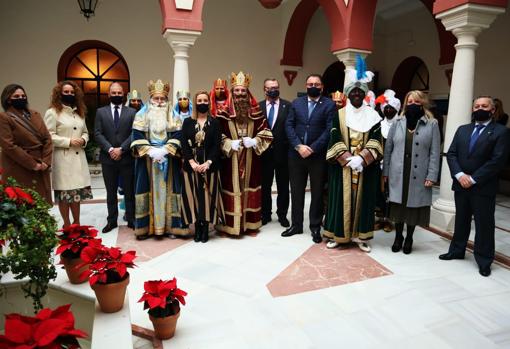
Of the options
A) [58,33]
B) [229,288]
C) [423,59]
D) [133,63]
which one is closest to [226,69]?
[133,63]

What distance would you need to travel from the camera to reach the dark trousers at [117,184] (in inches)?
184

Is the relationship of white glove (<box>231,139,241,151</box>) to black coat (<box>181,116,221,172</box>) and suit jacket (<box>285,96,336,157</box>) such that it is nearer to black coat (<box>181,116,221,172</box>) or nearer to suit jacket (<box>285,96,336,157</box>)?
black coat (<box>181,116,221,172</box>)

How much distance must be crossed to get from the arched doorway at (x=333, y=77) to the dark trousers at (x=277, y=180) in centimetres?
647

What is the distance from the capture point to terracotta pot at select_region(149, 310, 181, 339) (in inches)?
101

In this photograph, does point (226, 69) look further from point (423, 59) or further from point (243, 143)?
point (243, 143)

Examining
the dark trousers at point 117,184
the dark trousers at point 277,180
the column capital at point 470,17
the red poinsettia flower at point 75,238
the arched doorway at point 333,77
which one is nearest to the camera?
the red poinsettia flower at point 75,238

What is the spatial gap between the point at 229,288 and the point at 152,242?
57.1 inches

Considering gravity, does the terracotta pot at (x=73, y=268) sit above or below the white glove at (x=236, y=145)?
below

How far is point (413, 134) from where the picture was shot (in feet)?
13.4

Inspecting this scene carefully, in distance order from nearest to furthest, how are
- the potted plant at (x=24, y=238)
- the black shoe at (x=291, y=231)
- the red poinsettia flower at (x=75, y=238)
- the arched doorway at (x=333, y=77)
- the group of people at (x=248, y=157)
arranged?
the potted plant at (x=24, y=238), the red poinsettia flower at (x=75, y=238), the group of people at (x=248, y=157), the black shoe at (x=291, y=231), the arched doorway at (x=333, y=77)

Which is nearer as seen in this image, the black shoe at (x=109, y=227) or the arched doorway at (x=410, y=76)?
the black shoe at (x=109, y=227)

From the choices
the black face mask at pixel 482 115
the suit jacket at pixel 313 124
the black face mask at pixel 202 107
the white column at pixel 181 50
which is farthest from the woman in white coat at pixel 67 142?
the black face mask at pixel 482 115

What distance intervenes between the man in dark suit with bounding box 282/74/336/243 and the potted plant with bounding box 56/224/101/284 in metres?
2.41

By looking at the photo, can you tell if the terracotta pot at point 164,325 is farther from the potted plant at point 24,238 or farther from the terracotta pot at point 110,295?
the potted plant at point 24,238
